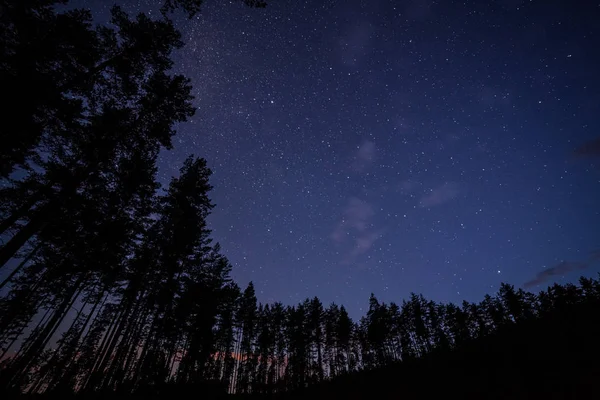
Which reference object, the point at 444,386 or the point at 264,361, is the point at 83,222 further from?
the point at 264,361

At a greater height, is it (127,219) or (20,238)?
(127,219)

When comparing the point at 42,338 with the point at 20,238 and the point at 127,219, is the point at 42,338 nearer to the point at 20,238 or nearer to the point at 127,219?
the point at 127,219

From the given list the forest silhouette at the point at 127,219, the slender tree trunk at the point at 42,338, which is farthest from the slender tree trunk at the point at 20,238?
the slender tree trunk at the point at 42,338

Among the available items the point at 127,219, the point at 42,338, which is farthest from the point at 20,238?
the point at 42,338

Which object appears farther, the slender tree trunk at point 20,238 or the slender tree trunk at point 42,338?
the slender tree trunk at point 42,338

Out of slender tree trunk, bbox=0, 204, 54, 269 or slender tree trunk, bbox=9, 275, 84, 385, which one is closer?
slender tree trunk, bbox=0, 204, 54, 269

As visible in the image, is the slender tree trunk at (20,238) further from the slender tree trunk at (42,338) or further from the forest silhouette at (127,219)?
the slender tree trunk at (42,338)

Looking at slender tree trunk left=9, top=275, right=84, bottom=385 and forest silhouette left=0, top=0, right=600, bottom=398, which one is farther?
slender tree trunk left=9, top=275, right=84, bottom=385

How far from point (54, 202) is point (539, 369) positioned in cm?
2167

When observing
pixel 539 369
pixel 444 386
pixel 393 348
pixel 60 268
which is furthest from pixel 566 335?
pixel 393 348

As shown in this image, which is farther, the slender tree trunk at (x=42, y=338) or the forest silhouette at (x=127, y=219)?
the slender tree trunk at (x=42, y=338)

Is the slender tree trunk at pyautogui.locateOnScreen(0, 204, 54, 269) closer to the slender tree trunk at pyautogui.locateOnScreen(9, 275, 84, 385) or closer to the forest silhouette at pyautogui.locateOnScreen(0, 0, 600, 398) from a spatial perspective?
the forest silhouette at pyautogui.locateOnScreen(0, 0, 600, 398)

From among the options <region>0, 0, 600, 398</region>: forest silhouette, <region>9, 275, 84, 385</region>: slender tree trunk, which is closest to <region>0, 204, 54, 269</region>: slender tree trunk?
<region>0, 0, 600, 398</region>: forest silhouette

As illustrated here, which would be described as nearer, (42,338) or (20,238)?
(20,238)
